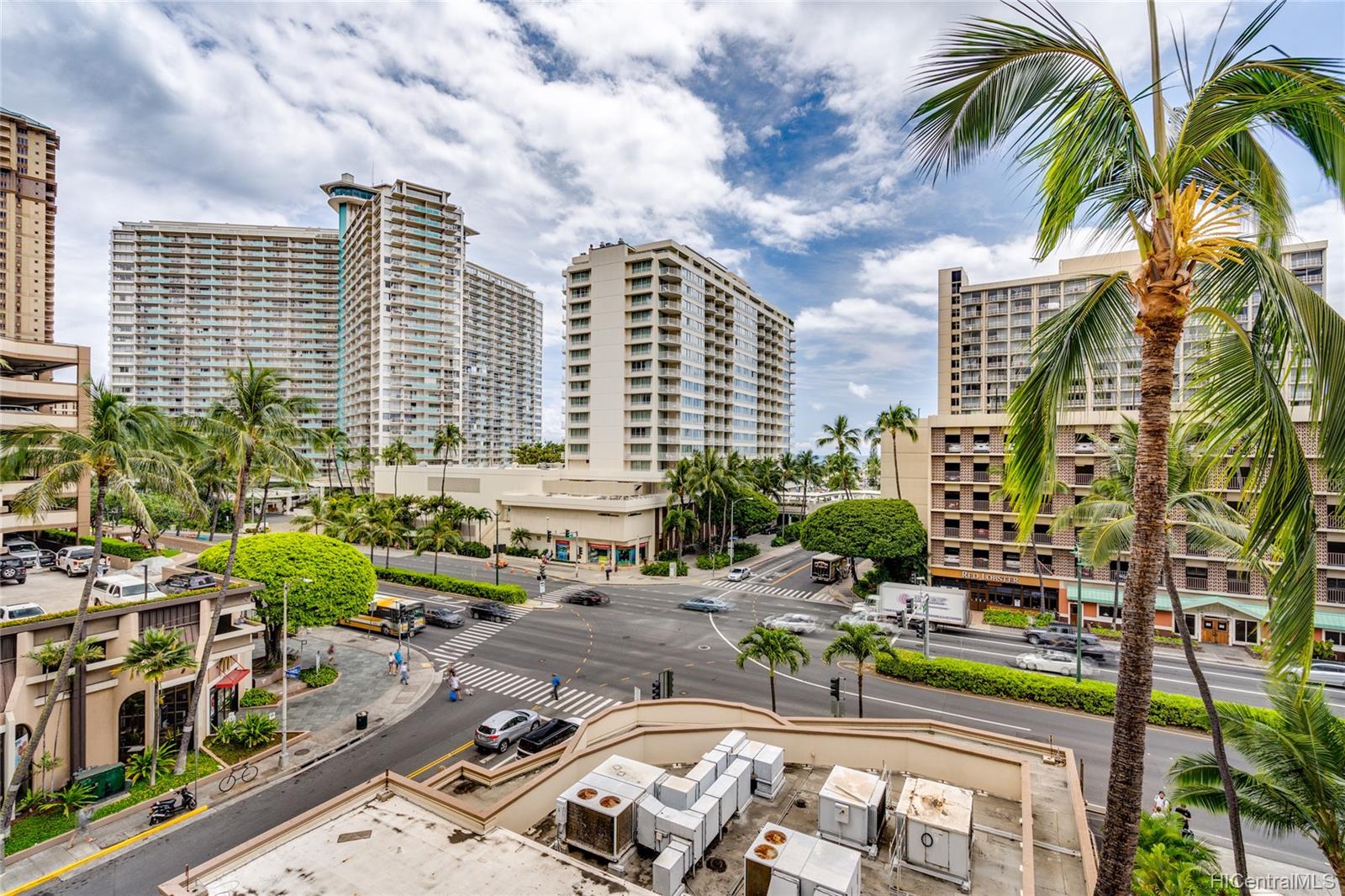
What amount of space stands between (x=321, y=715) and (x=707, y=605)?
84.4 feet

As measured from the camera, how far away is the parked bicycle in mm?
19703

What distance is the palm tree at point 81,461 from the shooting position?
17.4m

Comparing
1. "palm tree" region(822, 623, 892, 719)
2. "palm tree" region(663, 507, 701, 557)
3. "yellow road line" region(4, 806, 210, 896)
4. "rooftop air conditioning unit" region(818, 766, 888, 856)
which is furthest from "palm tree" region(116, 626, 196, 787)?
"palm tree" region(663, 507, 701, 557)

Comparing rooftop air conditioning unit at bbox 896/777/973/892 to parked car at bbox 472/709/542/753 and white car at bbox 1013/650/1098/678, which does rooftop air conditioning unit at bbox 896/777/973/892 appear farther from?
white car at bbox 1013/650/1098/678

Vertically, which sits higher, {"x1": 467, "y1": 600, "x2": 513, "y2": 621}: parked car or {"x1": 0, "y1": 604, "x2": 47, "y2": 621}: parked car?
{"x1": 0, "y1": 604, "x2": 47, "y2": 621}: parked car

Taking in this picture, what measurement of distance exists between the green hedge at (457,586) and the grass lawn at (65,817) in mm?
23752

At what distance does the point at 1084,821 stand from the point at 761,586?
135 feet

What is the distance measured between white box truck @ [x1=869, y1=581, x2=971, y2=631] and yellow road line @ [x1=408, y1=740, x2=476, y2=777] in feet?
87.6

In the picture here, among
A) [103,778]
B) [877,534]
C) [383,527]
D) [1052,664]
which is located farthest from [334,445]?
[1052,664]

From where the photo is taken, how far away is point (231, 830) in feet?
56.6

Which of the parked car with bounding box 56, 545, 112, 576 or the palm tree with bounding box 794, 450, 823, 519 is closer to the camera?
the parked car with bounding box 56, 545, 112, 576

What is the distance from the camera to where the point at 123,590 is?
22297 mm

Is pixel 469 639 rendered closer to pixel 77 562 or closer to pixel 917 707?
pixel 77 562

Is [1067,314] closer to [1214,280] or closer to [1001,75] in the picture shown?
[1214,280]
